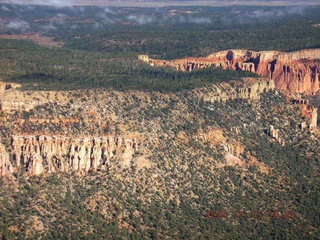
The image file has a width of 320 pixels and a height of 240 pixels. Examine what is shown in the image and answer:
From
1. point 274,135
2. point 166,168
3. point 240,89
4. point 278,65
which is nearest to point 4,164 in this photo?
point 166,168

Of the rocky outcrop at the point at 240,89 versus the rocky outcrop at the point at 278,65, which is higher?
the rocky outcrop at the point at 240,89

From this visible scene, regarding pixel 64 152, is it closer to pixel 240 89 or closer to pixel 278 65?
pixel 240 89

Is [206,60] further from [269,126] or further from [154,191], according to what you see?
[154,191]
